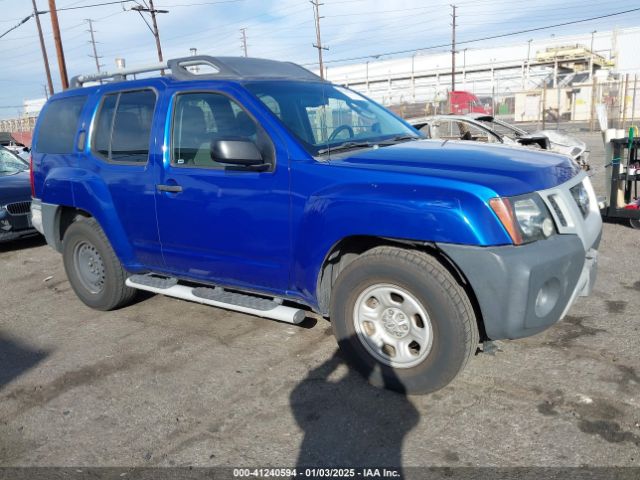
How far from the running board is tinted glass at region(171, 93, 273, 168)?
956 millimetres

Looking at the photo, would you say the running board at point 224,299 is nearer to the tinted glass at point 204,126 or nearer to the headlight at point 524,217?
the tinted glass at point 204,126

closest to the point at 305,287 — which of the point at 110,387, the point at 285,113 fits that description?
the point at 285,113

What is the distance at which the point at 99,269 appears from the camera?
495cm

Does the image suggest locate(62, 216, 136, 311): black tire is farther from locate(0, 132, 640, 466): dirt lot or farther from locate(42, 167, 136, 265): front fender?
locate(0, 132, 640, 466): dirt lot

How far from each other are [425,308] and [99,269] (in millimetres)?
→ 3256

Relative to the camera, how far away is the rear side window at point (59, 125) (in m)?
4.89

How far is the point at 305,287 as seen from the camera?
351 centimetres

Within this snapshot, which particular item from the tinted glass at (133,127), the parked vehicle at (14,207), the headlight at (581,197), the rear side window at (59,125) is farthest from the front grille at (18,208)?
the headlight at (581,197)

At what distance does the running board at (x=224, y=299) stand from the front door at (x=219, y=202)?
110mm

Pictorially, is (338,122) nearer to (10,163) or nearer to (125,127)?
(125,127)

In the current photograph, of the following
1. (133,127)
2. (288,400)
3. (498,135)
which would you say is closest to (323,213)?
(288,400)

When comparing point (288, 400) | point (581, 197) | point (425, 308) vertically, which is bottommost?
point (288, 400)

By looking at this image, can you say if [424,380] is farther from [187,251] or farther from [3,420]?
[3,420]

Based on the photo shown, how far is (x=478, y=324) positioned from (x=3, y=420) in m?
2.93
